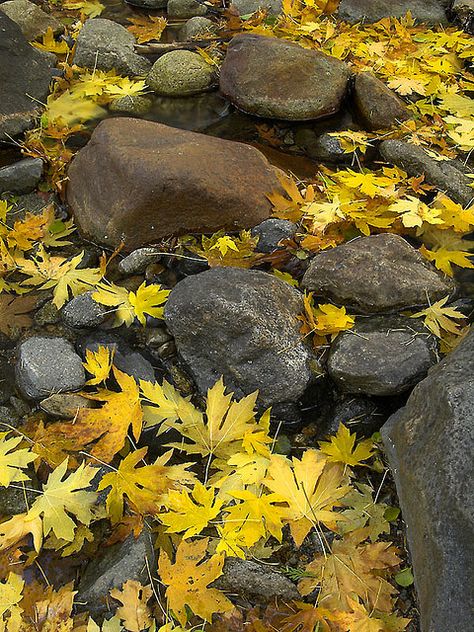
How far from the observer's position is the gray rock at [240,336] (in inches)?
92.1

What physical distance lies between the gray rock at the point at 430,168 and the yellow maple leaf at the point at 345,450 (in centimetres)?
147

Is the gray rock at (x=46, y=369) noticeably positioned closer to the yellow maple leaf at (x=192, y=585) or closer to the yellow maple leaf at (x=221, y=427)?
the yellow maple leaf at (x=221, y=427)

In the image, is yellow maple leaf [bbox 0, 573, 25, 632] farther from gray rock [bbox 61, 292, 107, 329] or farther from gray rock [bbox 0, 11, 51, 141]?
gray rock [bbox 0, 11, 51, 141]

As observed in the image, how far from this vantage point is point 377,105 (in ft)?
12.2

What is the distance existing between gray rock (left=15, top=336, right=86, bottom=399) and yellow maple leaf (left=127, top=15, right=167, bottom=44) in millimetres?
3092

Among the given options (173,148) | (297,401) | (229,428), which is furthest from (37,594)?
(173,148)

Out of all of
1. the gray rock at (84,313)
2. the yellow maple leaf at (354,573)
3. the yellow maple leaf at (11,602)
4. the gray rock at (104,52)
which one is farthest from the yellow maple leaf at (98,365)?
the gray rock at (104,52)

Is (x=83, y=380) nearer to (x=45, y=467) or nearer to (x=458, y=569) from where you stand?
(x=45, y=467)

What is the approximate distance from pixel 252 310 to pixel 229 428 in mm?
469

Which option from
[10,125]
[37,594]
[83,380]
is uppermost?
[10,125]

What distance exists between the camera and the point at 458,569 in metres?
1.56

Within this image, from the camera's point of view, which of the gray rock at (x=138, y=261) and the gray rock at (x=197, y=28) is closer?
the gray rock at (x=138, y=261)

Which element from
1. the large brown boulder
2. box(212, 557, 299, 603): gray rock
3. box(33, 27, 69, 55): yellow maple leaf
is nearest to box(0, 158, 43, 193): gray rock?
the large brown boulder

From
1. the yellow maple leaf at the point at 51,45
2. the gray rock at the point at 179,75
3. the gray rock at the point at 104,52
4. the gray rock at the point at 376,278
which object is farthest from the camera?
the yellow maple leaf at the point at 51,45
